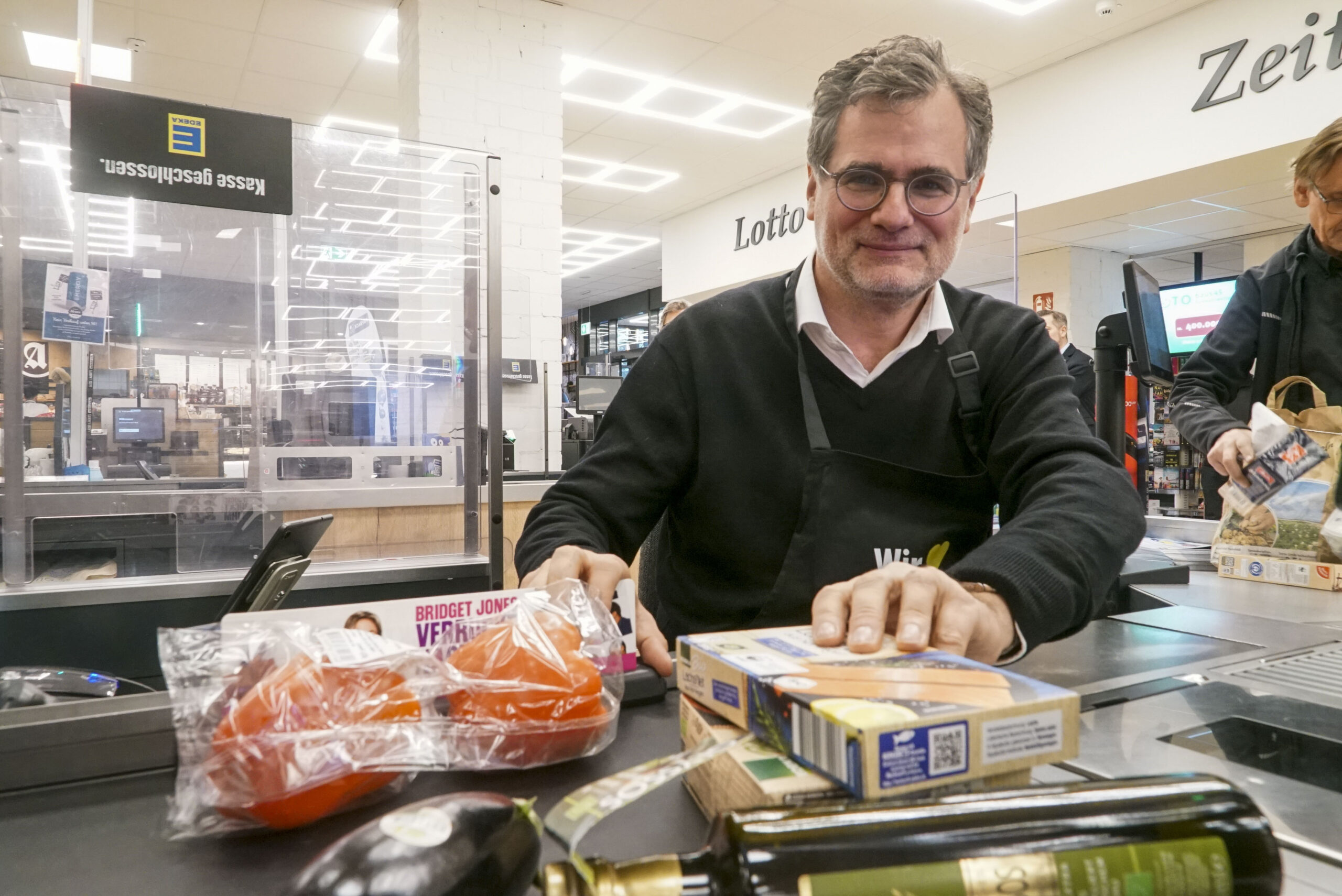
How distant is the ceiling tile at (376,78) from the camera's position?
205 inches

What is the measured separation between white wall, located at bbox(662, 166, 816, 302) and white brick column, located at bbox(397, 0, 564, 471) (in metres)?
2.98

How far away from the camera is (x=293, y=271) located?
2.27m

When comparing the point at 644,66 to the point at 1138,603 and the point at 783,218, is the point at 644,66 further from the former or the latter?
the point at 1138,603

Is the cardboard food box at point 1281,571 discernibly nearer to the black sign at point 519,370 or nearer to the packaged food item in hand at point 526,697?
the packaged food item in hand at point 526,697

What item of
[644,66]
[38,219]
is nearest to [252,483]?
[38,219]

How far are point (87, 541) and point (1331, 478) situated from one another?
8.96 ft

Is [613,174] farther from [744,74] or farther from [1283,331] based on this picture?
[1283,331]

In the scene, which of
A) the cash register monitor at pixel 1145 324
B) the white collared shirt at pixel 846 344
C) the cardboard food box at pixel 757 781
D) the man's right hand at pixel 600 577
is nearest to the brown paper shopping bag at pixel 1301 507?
the cash register monitor at pixel 1145 324

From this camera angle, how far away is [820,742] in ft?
1.34

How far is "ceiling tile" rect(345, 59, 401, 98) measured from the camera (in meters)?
5.21

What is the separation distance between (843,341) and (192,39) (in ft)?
16.8

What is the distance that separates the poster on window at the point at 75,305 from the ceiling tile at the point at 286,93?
4131 millimetres

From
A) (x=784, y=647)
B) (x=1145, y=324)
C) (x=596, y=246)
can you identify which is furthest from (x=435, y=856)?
(x=596, y=246)

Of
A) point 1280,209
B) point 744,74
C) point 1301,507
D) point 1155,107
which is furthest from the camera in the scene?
point 1280,209
